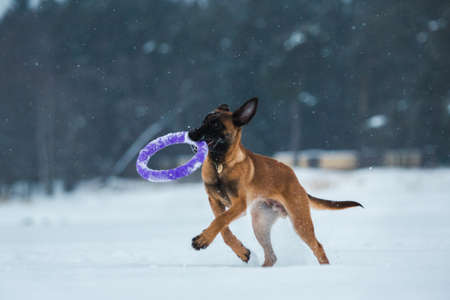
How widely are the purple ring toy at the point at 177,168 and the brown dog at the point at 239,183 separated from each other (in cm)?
13

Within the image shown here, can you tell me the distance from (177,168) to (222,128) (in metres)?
0.94

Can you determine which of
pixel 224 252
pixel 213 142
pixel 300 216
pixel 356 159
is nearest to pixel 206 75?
pixel 356 159

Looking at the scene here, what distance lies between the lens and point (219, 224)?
4141 millimetres

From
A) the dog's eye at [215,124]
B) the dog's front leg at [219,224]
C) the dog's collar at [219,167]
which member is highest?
the dog's eye at [215,124]

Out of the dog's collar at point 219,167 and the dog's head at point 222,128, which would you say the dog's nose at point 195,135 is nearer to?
the dog's head at point 222,128

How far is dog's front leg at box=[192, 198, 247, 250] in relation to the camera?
4.04 metres

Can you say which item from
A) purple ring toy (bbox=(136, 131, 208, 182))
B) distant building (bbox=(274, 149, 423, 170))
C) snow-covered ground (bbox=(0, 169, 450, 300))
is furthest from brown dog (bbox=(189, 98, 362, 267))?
distant building (bbox=(274, 149, 423, 170))

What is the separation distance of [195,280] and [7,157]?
2490 cm

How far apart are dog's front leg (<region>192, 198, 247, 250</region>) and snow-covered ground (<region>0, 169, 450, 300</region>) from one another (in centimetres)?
22

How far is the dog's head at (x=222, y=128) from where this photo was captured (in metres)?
4.30

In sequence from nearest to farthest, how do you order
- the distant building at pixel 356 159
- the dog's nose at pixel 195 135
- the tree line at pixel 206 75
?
the dog's nose at pixel 195 135
the tree line at pixel 206 75
the distant building at pixel 356 159

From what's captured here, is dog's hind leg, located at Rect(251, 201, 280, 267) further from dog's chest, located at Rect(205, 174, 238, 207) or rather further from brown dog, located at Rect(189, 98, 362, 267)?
dog's chest, located at Rect(205, 174, 238, 207)

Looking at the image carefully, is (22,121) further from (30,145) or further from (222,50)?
(222,50)

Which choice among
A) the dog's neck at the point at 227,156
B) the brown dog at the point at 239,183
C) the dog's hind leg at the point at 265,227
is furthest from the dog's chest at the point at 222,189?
the dog's hind leg at the point at 265,227
